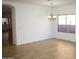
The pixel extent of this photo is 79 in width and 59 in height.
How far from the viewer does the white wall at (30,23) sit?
6586 millimetres

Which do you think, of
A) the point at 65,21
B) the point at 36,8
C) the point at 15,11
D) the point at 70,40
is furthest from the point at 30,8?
the point at 70,40

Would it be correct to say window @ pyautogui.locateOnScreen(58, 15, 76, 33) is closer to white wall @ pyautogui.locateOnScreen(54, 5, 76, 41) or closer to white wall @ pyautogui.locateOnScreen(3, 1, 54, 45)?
white wall @ pyautogui.locateOnScreen(54, 5, 76, 41)

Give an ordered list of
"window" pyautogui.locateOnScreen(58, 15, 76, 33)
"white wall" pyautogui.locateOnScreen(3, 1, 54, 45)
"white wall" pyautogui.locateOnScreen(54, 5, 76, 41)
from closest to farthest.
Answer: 1. "white wall" pyautogui.locateOnScreen(3, 1, 54, 45)
2. "white wall" pyautogui.locateOnScreen(54, 5, 76, 41)
3. "window" pyautogui.locateOnScreen(58, 15, 76, 33)

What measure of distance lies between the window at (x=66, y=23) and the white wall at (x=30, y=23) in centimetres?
93

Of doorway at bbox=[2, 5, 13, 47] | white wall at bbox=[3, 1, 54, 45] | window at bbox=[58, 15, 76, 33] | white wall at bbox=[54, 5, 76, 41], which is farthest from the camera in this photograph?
window at bbox=[58, 15, 76, 33]

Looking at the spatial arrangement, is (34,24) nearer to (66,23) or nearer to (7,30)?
(66,23)

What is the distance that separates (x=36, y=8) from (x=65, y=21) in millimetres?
2507

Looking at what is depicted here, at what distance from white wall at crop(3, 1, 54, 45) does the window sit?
932mm

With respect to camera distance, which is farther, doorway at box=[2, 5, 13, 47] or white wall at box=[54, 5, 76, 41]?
white wall at box=[54, 5, 76, 41]

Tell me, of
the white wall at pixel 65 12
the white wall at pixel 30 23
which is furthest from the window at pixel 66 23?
the white wall at pixel 30 23

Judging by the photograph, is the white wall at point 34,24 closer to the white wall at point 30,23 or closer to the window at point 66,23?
the white wall at point 30,23

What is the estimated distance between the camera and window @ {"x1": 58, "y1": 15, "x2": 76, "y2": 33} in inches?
309

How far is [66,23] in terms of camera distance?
8320 mm

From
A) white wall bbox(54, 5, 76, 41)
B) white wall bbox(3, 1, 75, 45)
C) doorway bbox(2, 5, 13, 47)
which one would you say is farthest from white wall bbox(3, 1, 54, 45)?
doorway bbox(2, 5, 13, 47)
